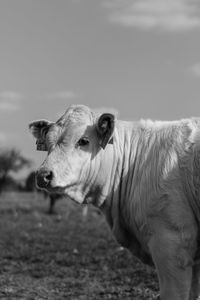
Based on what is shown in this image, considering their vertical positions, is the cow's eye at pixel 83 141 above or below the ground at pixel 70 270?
above

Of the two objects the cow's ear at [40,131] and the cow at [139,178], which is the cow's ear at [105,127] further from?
the cow's ear at [40,131]

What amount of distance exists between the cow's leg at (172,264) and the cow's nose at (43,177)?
1.02 m

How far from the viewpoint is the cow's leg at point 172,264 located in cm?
495

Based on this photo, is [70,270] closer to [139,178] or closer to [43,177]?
[139,178]

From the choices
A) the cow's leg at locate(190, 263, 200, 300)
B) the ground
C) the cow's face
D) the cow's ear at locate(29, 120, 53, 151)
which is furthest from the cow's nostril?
the ground

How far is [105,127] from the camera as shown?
17.3 feet

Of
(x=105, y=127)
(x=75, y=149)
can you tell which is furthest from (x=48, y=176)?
(x=105, y=127)

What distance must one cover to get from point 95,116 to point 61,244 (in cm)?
1076

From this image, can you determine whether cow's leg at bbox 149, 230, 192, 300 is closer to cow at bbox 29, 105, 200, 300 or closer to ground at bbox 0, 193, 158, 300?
cow at bbox 29, 105, 200, 300

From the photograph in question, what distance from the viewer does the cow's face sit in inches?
200

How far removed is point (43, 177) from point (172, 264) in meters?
1.30

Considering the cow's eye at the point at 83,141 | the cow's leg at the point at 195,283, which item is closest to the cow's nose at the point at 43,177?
the cow's eye at the point at 83,141

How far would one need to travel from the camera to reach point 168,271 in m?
4.98

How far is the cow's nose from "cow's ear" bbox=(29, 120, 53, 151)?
0.78 metres
